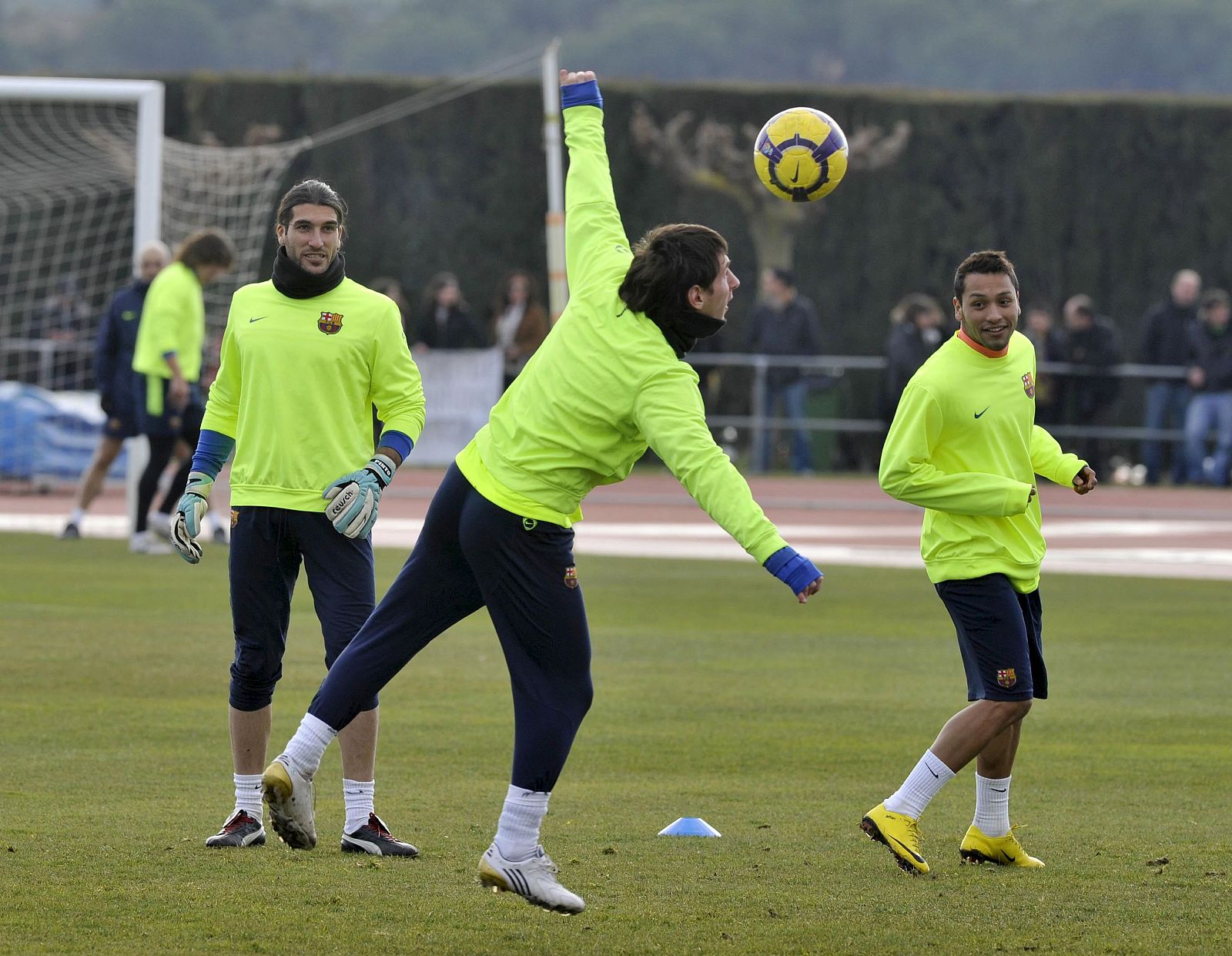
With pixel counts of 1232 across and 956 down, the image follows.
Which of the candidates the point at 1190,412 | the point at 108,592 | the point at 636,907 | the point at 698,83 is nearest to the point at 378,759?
the point at 636,907

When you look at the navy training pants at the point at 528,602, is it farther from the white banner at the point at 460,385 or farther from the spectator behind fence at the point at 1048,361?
the spectator behind fence at the point at 1048,361

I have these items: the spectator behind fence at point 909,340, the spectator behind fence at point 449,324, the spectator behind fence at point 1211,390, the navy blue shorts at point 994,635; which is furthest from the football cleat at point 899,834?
the spectator behind fence at point 449,324

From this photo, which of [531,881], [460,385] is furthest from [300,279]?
[460,385]

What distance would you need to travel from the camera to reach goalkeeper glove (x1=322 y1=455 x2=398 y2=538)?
6.33 metres

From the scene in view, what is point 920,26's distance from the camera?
78.7 meters

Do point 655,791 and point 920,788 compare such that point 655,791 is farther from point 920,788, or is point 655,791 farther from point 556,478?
point 556,478

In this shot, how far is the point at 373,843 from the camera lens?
21.4 ft

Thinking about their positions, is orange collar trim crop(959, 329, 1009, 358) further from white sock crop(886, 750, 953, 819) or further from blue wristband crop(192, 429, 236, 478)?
blue wristband crop(192, 429, 236, 478)

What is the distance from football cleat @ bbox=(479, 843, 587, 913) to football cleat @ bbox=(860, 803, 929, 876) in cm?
119

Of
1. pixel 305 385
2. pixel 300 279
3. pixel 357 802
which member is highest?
pixel 300 279

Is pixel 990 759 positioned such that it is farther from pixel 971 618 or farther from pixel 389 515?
pixel 389 515

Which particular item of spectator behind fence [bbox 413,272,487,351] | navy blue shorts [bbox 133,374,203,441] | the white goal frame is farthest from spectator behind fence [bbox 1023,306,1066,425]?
navy blue shorts [bbox 133,374,203,441]

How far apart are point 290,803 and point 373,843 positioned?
507 mm

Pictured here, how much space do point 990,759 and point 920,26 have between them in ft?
245
